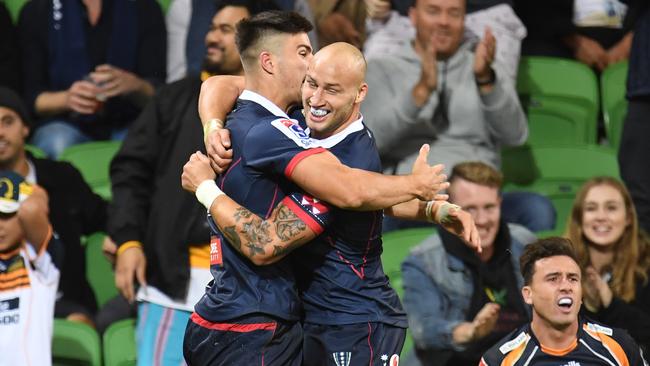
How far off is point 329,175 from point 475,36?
3775 millimetres

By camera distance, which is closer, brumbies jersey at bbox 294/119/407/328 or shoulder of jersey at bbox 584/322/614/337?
brumbies jersey at bbox 294/119/407/328

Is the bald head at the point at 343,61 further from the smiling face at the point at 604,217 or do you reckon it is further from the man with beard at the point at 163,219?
the smiling face at the point at 604,217

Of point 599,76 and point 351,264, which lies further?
point 599,76

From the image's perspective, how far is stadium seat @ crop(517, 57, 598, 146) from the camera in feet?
26.6

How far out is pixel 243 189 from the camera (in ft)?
14.3

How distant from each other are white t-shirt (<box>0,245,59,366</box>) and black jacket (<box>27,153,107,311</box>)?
1.51ft

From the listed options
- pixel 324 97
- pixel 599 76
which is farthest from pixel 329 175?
pixel 599 76

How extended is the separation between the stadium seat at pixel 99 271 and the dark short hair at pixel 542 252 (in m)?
2.32

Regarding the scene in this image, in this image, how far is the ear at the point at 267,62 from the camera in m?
→ 4.48

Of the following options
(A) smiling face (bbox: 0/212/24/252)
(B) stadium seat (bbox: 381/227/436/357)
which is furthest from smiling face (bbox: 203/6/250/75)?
(B) stadium seat (bbox: 381/227/436/357)

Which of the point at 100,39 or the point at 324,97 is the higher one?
the point at 324,97

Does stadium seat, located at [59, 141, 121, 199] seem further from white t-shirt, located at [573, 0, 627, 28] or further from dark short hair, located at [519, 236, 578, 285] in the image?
white t-shirt, located at [573, 0, 627, 28]

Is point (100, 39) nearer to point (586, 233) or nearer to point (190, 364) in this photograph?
point (586, 233)

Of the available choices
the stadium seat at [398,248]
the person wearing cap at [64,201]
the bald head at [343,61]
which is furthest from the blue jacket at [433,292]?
the bald head at [343,61]
